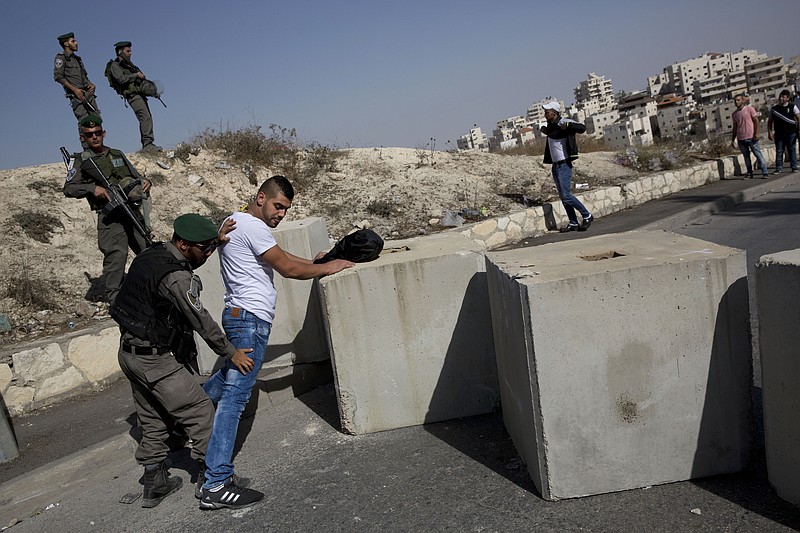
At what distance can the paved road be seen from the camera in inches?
108

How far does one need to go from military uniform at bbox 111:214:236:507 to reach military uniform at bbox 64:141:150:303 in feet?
9.27

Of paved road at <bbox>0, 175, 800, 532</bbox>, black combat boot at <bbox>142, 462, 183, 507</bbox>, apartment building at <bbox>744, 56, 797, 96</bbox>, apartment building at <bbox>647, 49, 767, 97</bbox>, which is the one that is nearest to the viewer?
paved road at <bbox>0, 175, 800, 532</bbox>

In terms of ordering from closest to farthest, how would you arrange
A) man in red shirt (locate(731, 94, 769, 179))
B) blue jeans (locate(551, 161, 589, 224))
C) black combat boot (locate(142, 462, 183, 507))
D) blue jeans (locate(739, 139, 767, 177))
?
black combat boot (locate(142, 462, 183, 507)), blue jeans (locate(551, 161, 589, 224)), man in red shirt (locate(731, 94, 769, 179)), blue jeans (locate(739, 139, 767, 177))

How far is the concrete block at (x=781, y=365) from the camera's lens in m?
2.46

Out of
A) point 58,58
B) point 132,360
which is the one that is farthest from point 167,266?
Answer: point 58,58

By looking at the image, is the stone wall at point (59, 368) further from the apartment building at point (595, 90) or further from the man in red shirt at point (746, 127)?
the apartment building at point (595, 90)

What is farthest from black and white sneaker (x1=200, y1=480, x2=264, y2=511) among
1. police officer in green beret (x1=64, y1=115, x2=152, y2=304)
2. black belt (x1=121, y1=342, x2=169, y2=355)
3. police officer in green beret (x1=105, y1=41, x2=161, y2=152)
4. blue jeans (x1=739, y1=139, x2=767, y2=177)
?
blue jeans (x1=739, y1=139, x2=767, y2=177)

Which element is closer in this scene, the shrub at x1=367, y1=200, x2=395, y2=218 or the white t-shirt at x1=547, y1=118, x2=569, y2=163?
the white t-shirt at x1=547, y1=118, x2=569, y2=163

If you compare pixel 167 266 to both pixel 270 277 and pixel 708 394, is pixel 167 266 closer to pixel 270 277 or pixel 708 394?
pixel 270 277

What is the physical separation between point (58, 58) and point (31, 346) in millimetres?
5071

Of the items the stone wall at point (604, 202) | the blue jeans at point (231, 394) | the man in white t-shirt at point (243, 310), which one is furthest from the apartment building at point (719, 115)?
the blue jeans at point (231, 394)

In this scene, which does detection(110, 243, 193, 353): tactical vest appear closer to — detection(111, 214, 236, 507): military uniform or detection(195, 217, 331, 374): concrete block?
detection(111, 214, 236, 507): military uniform

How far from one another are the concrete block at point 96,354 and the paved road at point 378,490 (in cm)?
89

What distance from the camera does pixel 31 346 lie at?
222 inches
